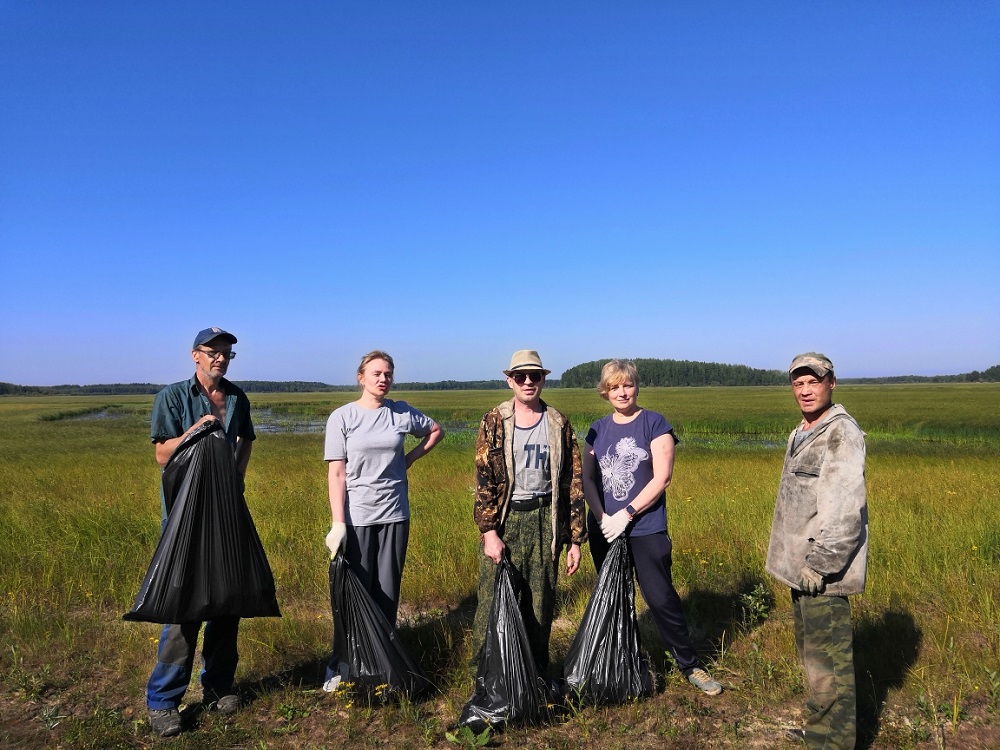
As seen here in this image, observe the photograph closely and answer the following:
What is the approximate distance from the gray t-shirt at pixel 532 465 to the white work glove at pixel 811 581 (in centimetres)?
123

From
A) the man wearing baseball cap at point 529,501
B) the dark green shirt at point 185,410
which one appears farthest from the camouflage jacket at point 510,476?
the dark green shirt at point 185,410

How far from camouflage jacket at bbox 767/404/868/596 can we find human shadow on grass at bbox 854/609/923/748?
3.21ft

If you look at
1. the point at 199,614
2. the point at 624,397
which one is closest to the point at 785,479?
the point at 624,397

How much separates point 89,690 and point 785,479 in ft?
13.3

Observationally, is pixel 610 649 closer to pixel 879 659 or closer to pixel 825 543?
pixel 825 543

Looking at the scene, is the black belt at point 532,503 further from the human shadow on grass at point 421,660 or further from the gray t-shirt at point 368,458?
the human shadow on grass at point 421,660

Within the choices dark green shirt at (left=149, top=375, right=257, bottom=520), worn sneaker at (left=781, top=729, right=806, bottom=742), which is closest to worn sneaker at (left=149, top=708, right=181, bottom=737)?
→ dark green shirt at (left=149, top=375, right=257, bottom=520)

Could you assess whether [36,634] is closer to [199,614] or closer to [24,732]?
[24,732]

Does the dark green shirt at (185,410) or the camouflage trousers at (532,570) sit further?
the camouflage trousers at (532,570)

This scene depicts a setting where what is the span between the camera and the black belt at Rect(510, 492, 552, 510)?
10.4 feet

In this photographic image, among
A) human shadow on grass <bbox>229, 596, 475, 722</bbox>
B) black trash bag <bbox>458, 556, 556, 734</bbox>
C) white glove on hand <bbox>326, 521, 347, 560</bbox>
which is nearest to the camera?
black trash bag <bbox>458, 556, 556, 734</bbox>

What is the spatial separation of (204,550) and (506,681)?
5.35 feet

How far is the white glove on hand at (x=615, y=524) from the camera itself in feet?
10.5

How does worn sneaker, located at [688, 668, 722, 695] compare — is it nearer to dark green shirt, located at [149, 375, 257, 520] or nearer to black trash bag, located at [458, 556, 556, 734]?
black trash bag, located at [458, 556, 556, 734]
